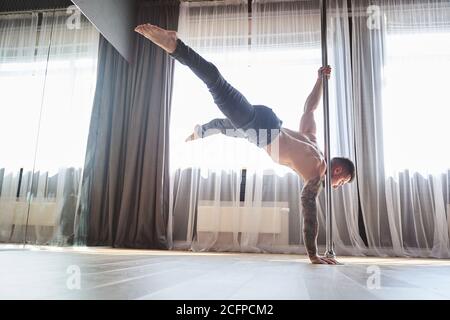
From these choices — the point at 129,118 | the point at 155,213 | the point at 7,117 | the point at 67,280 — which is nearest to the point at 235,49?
the point at 129,118

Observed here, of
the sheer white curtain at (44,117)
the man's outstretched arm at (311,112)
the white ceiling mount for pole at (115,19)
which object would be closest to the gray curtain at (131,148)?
the white ceiling mount for pole at (115,19)

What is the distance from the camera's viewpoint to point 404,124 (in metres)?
3.59

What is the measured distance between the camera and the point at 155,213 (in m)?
3.69

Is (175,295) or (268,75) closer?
(175,295)

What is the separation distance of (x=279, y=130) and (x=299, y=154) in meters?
0.23

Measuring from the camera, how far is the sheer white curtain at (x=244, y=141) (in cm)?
350

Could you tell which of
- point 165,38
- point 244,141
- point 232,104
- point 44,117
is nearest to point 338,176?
point 232,104

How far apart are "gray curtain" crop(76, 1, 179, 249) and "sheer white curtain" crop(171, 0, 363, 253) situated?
0.48ft

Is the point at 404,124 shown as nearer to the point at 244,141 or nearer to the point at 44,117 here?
the point at 244,141

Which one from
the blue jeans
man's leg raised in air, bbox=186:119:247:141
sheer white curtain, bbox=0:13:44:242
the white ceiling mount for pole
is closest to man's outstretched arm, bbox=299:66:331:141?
the blue jeans

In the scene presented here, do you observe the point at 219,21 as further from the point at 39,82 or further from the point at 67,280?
the point at 67,280

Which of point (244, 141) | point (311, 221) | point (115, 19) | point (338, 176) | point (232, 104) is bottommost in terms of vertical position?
point (311, 221)

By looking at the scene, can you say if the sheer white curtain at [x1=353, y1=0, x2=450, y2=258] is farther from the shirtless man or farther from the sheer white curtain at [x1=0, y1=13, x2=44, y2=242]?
the sheer white curtain at [x1=0, y1=13, x2=44, y2=242]
